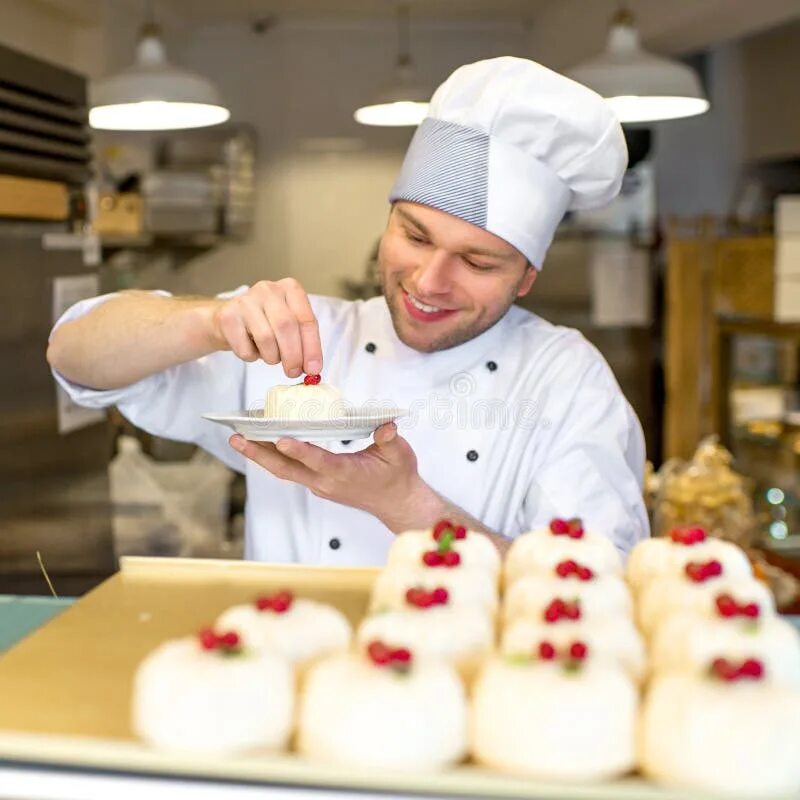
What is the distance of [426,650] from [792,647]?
0.26 m

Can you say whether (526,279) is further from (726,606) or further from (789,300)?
(789,300)

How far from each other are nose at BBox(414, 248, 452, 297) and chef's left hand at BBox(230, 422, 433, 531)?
29 cm

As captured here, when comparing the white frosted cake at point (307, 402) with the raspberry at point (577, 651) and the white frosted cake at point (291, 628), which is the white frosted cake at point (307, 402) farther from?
the raspberry at point (577, 651)

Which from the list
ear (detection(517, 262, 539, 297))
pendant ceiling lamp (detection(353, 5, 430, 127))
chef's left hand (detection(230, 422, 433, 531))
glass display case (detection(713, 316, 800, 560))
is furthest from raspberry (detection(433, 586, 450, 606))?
glass display case (detection(713, 316, 800, 560))

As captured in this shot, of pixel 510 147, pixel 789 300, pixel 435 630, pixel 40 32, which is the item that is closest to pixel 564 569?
pixel 435 630

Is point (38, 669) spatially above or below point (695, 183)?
below

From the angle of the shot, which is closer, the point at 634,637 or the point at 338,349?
the point at 634,637

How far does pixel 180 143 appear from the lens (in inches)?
211

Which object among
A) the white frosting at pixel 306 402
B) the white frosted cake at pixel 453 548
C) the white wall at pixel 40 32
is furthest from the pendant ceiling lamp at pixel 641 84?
the white frosted cake at pixel 453 548

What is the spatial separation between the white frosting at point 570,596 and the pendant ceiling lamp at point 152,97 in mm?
2168

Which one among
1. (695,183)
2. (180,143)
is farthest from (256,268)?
(695,183)

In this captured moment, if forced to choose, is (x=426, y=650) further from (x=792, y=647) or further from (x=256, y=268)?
(x=256, y=268)

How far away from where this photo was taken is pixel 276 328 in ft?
4.58

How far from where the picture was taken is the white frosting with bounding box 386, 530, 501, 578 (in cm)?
102
